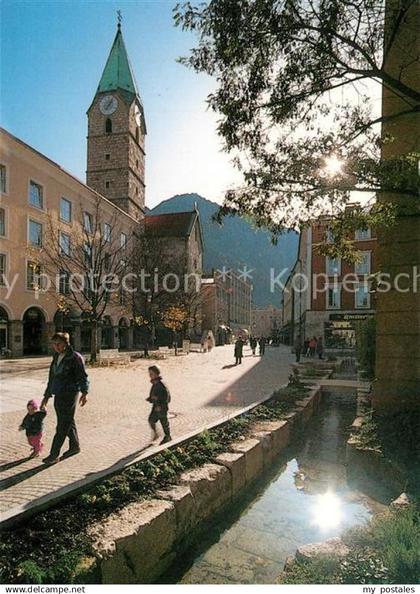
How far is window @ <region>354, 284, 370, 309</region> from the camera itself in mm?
38000

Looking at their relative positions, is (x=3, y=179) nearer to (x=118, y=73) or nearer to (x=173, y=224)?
(x=118, y=73)

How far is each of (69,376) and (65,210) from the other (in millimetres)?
28589

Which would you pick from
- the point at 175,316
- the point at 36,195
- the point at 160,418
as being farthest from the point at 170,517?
the point at 175,316

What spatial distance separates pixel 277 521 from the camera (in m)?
4.95

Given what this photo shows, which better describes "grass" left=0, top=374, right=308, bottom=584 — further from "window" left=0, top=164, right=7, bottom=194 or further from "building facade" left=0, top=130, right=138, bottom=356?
"window" left=0, top=164, right=7, bottom=194

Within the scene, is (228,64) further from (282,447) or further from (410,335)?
(282,447)

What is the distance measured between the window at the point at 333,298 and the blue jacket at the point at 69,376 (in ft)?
117

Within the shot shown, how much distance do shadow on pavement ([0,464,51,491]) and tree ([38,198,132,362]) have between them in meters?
15.9

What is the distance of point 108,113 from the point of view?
5381 cm

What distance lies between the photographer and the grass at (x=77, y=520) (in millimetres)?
2913

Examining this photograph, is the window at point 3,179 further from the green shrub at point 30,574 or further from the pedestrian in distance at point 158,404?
the green shrub at point 30,574

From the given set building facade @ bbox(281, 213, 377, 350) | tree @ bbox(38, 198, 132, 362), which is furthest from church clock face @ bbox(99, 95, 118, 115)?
building facade @ bbox(281, 213, 377, 350)

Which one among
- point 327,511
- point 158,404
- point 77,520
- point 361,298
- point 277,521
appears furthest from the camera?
point 361,298
